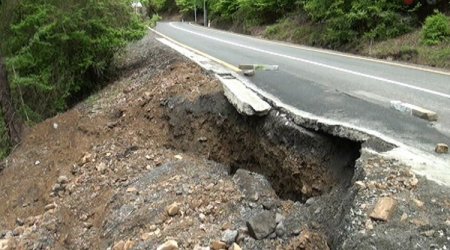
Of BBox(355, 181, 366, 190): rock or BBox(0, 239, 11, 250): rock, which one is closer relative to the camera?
BBox(355, 181, 366, 190): rock

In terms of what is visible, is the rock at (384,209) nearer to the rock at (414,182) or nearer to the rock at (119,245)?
the rock at (414,182)

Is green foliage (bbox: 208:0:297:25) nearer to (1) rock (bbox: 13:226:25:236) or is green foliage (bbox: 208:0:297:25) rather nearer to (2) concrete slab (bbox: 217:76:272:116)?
(2) concrete slab (bbox: 217:76:272:116)

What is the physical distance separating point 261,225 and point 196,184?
5.28 feet

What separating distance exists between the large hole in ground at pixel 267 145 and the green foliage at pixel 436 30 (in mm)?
9181

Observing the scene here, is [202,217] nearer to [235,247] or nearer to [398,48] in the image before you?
[235,247]

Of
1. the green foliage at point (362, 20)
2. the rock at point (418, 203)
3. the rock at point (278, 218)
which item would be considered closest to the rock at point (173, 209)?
the rock at point (278, 218)

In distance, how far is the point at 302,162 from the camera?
589cm

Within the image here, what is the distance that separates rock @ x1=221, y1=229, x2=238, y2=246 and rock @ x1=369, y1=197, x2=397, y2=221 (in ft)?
4.39

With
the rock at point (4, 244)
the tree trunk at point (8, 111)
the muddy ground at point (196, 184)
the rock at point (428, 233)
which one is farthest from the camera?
the tree trunk at point (8, 111)

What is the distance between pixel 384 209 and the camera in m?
3.78

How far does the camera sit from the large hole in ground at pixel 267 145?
5.53 metres

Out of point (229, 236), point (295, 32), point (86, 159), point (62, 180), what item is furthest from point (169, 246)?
point (295, 32)

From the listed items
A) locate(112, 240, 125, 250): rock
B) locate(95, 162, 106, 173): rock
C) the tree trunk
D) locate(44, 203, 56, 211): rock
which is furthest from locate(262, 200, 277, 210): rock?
the tree trunk

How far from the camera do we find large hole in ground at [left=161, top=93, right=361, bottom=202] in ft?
18.1
